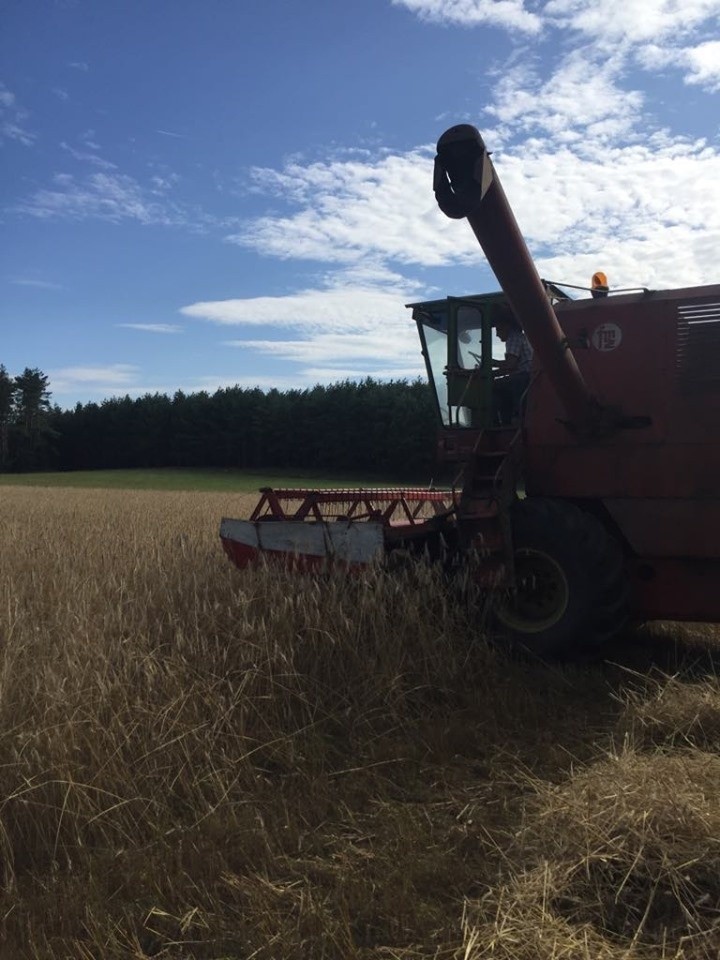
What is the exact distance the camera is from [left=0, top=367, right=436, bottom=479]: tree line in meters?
54.3

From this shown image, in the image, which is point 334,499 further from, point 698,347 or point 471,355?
point 698,347

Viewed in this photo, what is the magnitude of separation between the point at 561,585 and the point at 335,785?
234 centimetres

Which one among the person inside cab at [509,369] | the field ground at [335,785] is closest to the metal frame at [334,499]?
the person inside cab at [509,369]

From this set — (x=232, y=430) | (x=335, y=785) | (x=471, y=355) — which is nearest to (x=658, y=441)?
(x=471, y=355)

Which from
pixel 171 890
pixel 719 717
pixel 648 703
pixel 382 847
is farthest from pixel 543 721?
pixel 171 890

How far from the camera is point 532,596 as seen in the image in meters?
5.52

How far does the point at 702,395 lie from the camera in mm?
5109

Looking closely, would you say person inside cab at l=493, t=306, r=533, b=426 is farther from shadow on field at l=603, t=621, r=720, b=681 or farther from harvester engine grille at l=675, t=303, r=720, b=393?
shadow on field at l=603, t=621, r=720, b=681

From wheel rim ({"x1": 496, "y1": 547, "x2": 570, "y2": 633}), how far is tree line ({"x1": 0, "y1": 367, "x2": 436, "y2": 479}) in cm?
3836

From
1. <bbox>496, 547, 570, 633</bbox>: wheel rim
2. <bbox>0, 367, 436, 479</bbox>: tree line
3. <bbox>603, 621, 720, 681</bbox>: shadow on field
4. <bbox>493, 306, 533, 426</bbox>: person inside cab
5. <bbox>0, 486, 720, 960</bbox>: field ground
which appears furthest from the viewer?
<bbox>0, 367, 436, 479</bbox>: tree line

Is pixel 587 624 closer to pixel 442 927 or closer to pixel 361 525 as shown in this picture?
pixel 361 525

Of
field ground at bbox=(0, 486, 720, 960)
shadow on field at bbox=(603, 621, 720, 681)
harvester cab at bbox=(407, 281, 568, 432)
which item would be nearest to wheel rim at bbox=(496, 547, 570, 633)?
field ground at bbox=(0, 486, 720, 960)

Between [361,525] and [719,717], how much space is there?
265cm

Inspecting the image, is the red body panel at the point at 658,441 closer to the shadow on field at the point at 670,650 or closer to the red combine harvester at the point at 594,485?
the red combine harvester at the point at 594,485
